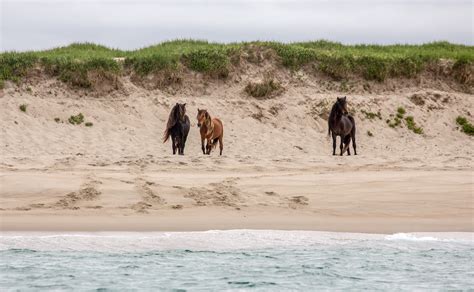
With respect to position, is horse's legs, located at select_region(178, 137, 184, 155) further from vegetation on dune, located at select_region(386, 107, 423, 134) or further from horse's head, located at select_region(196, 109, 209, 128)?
vegetation on dune, located at select_region(386, 107, 423, 134)

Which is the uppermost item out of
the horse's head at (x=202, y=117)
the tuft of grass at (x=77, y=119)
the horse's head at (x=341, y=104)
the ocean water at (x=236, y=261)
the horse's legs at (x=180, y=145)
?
the horse's head at (x=341, y=104)

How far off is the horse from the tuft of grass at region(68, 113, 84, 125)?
3.91m

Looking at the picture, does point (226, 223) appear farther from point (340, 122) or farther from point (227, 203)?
point (340, 122)

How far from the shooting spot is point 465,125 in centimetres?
2725

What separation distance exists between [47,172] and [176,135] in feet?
22.7

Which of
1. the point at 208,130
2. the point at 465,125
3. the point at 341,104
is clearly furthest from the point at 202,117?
the point at 465,125

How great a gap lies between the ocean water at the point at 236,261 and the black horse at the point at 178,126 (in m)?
8.89

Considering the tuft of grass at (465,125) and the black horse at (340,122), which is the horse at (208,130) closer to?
the black horse at (340,122)

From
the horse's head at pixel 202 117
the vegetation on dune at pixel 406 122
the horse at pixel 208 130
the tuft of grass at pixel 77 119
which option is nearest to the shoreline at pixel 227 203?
the horse's head at pixel 202 117

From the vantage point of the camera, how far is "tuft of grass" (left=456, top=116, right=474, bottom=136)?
2712 centimetres

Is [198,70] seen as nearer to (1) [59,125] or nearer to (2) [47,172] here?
(1) [59,125]

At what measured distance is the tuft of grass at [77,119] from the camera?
2430 centimetres

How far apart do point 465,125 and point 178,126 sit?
999 cm

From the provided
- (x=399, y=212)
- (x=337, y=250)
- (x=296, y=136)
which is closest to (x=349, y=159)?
(x=399, y=212)
